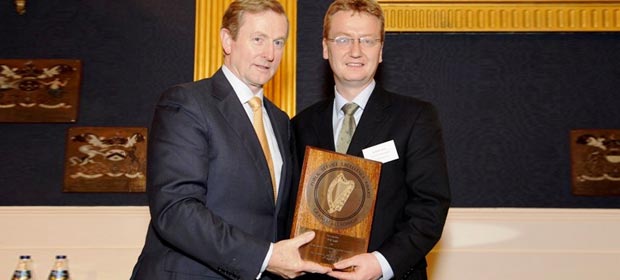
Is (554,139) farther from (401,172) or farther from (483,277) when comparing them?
(401,172)

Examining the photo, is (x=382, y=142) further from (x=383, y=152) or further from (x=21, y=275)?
(x=21, y=275)

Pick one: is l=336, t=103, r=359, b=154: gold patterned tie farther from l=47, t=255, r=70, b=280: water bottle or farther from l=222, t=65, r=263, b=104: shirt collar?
l=47, t=255, r=70, b=280: water bottle

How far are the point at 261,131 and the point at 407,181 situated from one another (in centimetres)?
61

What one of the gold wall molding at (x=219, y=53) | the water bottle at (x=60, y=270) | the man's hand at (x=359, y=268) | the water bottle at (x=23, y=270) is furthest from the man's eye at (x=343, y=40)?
the water bottle at (x=23, y=270)

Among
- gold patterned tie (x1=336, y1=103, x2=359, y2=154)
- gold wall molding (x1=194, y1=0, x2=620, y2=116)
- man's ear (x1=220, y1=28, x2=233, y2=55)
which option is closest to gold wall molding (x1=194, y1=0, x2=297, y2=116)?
gold wall molding (x1=194, y1=0, x2=620, y2=116)

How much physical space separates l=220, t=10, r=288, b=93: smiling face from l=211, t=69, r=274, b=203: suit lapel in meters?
0.12

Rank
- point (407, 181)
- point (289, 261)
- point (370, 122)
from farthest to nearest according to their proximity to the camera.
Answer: point (370, 122) → point (407, 181) → point (289, 261)

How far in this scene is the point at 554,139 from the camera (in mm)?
3951

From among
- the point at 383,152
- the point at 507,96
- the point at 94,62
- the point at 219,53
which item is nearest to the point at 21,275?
the point at 94,62

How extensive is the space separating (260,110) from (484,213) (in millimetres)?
2308

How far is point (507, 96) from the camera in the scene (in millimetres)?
4000

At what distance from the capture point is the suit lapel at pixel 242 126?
1952mm

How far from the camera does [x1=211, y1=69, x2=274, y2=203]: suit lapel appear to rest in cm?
195

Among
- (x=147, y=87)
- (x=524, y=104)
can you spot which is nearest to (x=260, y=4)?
(x=147, y=87)
